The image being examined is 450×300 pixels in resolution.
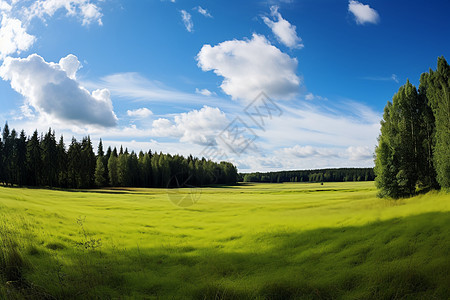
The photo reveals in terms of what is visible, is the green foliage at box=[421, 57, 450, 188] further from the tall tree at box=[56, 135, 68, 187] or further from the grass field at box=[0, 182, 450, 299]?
the tall tree at box=[56, 135, 68, 187]

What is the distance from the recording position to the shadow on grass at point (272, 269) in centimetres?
776

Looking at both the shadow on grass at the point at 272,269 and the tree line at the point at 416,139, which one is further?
the tree line at the point at 416,139

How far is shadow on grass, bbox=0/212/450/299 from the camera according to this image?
7758mm

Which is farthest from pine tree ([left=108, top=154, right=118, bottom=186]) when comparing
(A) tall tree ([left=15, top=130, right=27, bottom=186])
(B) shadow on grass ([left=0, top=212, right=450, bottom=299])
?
(B) shadow on grass ([left=0, top=212, right=450, bottom=299])

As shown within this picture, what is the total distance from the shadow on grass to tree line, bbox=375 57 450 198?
901 inches

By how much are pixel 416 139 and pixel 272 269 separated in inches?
1493

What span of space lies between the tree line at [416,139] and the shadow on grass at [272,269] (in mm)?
22891

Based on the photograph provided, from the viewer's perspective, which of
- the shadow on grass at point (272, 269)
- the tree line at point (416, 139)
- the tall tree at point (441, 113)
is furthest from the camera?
the tree line at point (416, 139)

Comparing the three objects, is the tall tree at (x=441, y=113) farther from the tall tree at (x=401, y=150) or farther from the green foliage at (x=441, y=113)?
the tall tree at (x=401, y=150)

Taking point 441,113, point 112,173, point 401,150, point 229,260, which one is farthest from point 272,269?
point 112,173

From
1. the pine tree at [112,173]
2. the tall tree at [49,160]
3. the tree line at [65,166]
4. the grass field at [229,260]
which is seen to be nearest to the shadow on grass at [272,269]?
the grass field at [229,260]

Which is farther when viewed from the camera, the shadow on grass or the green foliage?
Result: the green foliage

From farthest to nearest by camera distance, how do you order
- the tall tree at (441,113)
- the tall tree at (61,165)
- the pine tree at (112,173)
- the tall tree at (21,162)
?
the pine tree at (112,173)
the tall tree at (61,165)
the tall tree at (21,162)
the tall tree at (441,113)

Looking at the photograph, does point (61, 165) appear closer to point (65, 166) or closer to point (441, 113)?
point (65, 166)
